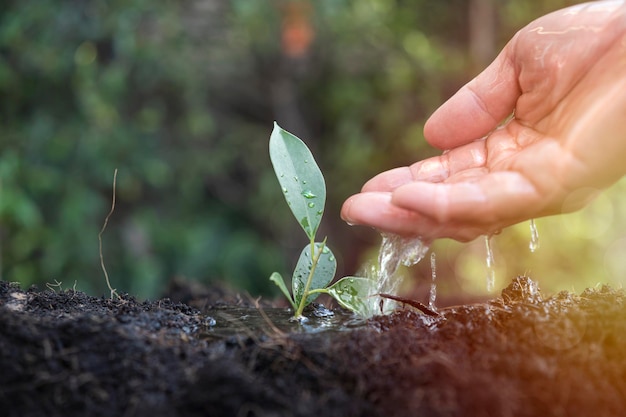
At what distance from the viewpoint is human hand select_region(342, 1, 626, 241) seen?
3.06ft

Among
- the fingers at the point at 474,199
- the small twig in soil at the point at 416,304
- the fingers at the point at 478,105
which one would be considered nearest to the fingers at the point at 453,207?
the fingers at the point at 474,199

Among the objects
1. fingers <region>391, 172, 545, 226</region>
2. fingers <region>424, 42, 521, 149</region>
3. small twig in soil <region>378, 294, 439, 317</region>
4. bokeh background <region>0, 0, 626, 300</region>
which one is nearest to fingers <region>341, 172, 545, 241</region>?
fingers <region>391, 172, 545, 226</region>

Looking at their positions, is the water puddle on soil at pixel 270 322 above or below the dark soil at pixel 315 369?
above

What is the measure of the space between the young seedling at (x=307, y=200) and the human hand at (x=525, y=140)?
0.07 m

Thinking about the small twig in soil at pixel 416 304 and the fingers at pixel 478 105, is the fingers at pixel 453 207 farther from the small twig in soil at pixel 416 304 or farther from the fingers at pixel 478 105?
the fingers at pixel 478 105

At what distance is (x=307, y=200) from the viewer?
42.8 inches

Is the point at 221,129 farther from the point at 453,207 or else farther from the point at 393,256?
the point at 453,207

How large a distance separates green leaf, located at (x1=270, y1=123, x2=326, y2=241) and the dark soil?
0.77 feet

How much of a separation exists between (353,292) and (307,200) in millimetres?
186

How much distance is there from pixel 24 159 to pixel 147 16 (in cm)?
83

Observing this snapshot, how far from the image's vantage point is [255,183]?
10.4 ft

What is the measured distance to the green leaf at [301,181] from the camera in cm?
107

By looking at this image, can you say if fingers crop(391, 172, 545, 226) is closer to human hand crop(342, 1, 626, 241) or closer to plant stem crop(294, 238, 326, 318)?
human hand crop(342, 1, 626, 241)

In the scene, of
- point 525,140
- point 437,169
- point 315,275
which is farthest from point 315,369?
point 525,140
